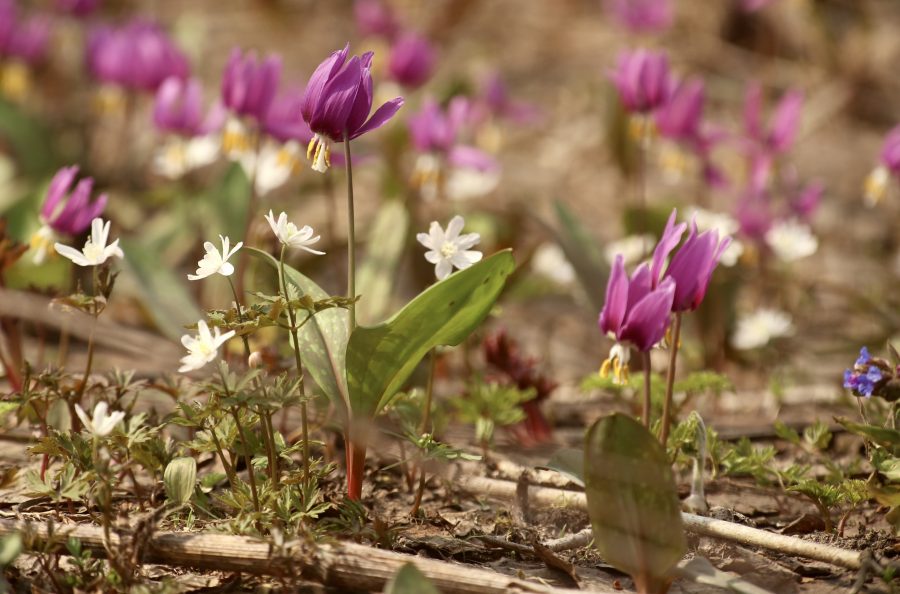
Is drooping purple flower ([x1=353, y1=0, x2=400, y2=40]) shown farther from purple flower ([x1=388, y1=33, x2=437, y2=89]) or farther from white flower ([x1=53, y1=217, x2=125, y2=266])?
white flower ([x1=53, y1=217, x2=125, y2=266])

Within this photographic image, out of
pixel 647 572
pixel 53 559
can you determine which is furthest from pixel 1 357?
pixel 647 572

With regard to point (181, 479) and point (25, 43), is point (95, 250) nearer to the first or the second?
point (181, 479)

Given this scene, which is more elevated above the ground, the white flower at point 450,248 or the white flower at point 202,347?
the white flower at point 450,248

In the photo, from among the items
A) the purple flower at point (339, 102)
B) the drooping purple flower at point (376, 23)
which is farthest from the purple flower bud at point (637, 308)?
the drooping purple flower at point (376, 23)

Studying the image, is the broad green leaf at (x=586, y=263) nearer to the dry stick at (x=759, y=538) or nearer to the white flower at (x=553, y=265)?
the white flower at (x=553, y=265)

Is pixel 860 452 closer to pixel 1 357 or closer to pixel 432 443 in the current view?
pixel 432 443

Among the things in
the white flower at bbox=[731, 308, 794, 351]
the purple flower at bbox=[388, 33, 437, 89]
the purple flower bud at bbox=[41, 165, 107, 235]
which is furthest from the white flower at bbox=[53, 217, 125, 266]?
the purple flower at bbox=[388, 33, 437, 89]

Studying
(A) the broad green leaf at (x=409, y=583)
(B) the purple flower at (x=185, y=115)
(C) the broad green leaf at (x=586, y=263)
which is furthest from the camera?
(B) the purple flower at (x=185, y=115)
